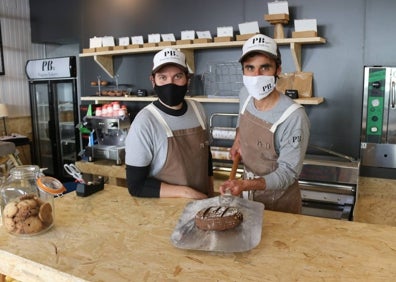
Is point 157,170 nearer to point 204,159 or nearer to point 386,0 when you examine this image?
point 204,159

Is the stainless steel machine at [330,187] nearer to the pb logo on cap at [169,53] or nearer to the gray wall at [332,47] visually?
the gray wall at [332,47]

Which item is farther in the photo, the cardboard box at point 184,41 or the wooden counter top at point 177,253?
the cardboard box at point 184,41

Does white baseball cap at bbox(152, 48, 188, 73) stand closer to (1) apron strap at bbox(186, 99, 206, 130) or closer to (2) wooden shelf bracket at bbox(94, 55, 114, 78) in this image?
(1) apron strap at bbox(186, 99, 206, 130)

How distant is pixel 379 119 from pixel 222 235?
2232mm

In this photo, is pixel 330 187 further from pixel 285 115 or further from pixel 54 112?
pixel 54 112

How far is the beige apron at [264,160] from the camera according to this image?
1.84 m

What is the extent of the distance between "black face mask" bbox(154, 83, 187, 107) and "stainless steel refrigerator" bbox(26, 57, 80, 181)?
3.58 m

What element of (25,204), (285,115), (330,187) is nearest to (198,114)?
(285,115)

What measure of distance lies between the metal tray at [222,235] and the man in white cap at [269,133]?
253mm

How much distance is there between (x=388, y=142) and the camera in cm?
288

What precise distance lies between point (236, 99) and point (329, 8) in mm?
1084

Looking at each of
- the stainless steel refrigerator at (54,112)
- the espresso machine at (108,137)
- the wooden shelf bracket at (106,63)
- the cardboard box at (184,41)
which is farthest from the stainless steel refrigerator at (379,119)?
the stainless steel refrigerator at (54,112)

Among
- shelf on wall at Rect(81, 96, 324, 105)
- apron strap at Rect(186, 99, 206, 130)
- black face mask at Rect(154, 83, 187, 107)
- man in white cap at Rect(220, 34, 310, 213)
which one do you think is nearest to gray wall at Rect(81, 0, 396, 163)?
shelf on wall at Rect(81, 96, 324, 105)

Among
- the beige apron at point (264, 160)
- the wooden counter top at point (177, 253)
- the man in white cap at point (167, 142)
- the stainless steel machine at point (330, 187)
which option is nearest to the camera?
the wooden counter top at point (177, 253)
